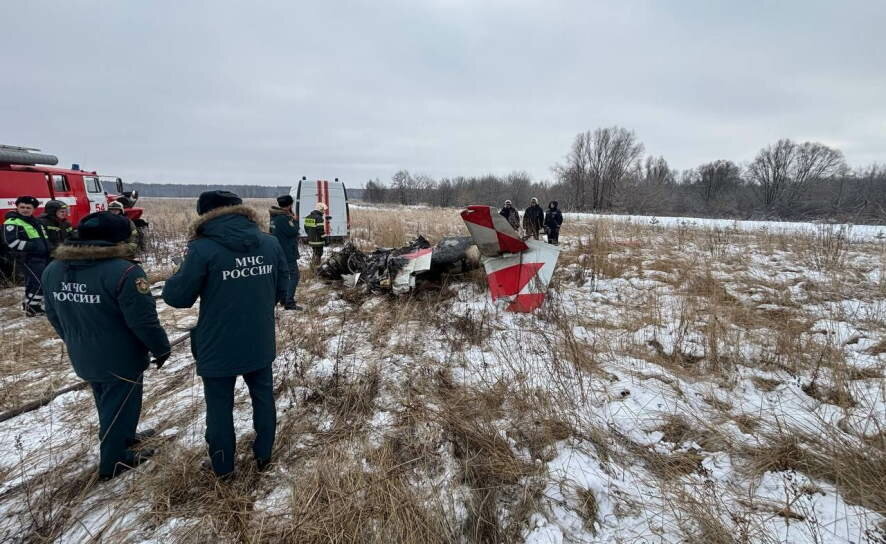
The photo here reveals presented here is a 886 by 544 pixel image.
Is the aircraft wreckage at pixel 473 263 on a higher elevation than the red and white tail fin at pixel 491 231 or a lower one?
lower

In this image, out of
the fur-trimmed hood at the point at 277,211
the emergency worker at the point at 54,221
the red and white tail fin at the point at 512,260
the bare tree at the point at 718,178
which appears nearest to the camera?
the red and white tail fin at the point at 512,260

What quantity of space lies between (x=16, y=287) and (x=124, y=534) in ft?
29.4

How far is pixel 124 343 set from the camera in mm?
2053

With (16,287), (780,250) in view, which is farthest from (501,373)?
(16,287)

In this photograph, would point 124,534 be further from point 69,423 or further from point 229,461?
point 69,423

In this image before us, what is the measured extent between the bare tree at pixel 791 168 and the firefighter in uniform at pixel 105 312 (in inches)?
2302

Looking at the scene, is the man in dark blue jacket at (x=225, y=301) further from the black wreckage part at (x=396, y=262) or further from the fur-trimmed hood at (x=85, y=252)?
the black wreckage part at (x=396, y=262)

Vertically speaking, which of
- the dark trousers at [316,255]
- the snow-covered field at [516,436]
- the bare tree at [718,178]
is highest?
the bare tree at [718,178]

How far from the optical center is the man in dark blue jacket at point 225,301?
6.35ft

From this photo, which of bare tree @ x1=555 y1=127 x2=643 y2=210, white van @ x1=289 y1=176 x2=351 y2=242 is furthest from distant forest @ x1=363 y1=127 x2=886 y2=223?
white van @ x1=289 y1=176 x2=351 y2=242

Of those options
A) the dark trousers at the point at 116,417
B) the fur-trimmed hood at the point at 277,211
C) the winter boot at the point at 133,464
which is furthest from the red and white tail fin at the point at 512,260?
the winter boot at the point at 133,464

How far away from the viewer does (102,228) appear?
1.98 meters

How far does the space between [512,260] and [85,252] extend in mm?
4152

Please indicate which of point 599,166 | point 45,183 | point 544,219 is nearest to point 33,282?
point 45,183
